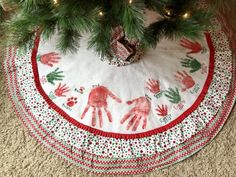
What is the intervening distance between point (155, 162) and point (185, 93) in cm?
28

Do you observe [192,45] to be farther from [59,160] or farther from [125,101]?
[59,160]

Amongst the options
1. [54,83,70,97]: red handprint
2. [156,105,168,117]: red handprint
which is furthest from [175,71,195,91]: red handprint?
[54,83,70,97]: red handprint

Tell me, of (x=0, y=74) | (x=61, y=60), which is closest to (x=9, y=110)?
(x=0, y=74)

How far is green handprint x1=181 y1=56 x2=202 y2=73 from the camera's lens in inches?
47.8

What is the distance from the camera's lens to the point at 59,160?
1.07m

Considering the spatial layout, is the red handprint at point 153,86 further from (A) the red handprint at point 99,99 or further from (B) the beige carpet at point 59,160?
(B) the beige carpet at point 59,160

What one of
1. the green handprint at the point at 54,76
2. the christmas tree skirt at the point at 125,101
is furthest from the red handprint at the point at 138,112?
the green handprint at the point at 54,76

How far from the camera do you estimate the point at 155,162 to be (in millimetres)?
1063

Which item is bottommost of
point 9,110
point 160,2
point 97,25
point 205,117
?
point 9,110

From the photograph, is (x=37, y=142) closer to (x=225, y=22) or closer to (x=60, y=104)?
(x=60, y=104)

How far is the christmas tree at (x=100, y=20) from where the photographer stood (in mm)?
791

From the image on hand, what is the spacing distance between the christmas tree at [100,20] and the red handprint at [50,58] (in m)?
0.28

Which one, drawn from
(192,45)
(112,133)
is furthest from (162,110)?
(192,45)

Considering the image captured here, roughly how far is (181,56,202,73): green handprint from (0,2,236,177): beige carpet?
0.23 metres
